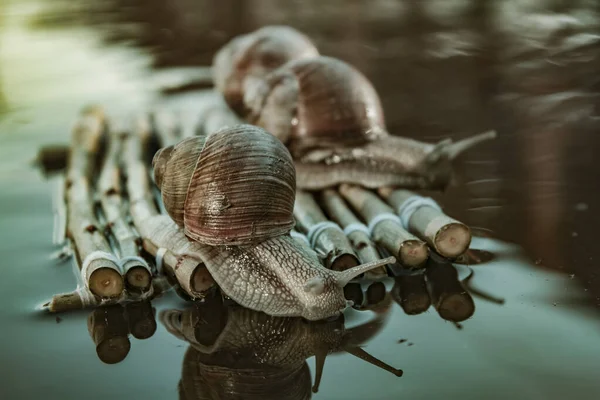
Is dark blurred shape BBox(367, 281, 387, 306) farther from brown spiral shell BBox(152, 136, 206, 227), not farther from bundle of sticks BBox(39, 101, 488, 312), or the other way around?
brown spiral shell BBox(152, 136, 206, 227)

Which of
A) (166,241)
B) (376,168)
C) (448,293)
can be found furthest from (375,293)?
(376,168)

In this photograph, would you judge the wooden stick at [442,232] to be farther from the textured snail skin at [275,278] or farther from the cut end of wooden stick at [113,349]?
the cut end of wooden stick at [113,349]

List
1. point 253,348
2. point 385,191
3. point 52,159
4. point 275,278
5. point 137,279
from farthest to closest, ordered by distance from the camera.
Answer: point 52,159 → point 385,191 → point 137,279 → point 275,278 → point 253,348

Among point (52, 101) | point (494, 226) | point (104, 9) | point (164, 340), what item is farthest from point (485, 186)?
point (104, 9)

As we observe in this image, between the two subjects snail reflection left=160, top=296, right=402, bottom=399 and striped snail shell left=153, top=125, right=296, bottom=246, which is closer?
snail reflection left=160, top=296, right=402, bottom=399

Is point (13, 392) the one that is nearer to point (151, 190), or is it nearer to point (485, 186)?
point (151, 190)

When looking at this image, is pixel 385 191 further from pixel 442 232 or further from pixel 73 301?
pixel 73 301

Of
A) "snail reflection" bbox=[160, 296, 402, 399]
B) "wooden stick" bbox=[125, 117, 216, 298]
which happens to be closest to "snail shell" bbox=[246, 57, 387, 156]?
"wooden stick" bbox=[125, 117, 216, 298]
